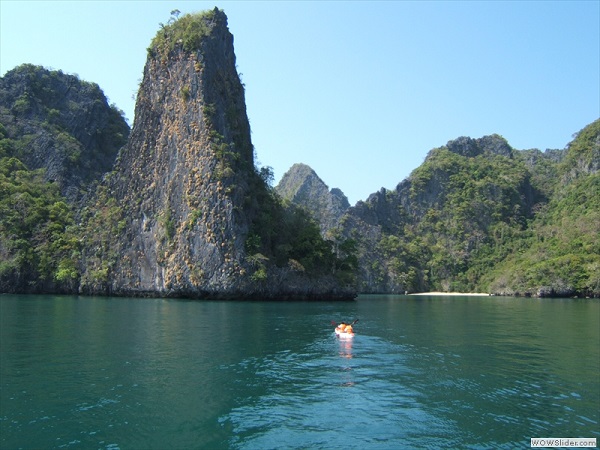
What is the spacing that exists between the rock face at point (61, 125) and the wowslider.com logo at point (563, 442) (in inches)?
3832

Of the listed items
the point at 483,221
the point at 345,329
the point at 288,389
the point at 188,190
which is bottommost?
the point at 288,389

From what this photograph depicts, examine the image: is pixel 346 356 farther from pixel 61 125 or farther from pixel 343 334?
pixel 61 125

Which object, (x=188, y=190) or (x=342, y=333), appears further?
(x=188, y=190)

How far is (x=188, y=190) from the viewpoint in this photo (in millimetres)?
70312

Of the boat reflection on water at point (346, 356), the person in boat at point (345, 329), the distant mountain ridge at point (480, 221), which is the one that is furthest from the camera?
the distant mountain ridge at point (480, 221)

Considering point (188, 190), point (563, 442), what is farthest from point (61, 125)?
point (563, 442)

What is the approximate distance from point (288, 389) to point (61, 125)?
366 ft

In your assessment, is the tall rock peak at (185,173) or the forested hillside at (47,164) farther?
the forested hillside at (47,164)

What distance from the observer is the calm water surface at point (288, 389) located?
11.6 meters

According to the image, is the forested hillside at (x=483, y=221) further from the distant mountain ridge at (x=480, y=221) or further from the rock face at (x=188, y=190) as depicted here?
the rock face at (x=188, y=190)

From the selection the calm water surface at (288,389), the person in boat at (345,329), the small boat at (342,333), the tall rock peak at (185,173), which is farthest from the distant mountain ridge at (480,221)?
A: the calm water surface at (288,389)

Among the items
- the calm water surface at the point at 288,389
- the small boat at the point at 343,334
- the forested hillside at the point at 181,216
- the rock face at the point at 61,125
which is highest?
the rock face at the point at 61,125

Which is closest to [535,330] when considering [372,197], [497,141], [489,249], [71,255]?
[71,255]

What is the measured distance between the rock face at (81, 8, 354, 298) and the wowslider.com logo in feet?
179
